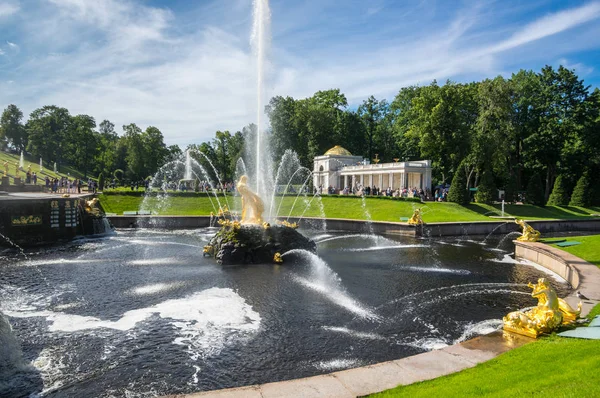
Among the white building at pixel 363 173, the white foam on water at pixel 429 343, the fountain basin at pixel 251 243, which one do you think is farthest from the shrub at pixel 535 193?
the white foam on water at pixel 429 343

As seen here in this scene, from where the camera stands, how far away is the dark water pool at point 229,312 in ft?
32.2

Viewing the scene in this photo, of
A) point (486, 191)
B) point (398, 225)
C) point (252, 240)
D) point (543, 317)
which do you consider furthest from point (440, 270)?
point (486, 191)

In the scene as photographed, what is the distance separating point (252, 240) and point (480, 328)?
42.6 ft

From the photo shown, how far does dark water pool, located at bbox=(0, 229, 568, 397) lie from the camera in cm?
982

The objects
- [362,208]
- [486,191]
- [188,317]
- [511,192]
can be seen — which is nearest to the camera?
[188,317]

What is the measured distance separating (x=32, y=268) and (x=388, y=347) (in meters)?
17.9

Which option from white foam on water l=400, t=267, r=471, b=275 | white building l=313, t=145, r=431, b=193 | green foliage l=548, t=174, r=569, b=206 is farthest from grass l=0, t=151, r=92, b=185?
green foliage l=548, t=174, r=569, b=206

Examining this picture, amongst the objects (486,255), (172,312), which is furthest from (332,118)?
(172,312)

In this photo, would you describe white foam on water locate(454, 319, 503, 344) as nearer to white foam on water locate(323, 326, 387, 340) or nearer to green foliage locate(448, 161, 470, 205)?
white foam on water locate(323, 326, 387, 340)

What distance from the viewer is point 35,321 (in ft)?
41.8

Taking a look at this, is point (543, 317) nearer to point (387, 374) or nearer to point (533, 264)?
point (387, 374)

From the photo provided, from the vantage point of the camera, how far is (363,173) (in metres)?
69.0

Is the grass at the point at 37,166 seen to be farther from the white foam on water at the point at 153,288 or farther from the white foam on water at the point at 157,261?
the white foam on water at the point at 153,288

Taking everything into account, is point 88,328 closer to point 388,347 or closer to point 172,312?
point 172,312
